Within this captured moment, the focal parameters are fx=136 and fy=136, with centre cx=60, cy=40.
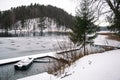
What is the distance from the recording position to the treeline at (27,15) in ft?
242

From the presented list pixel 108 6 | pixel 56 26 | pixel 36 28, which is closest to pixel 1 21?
pixel 36 28

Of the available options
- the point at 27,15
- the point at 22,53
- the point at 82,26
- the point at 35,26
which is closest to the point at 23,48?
the point at 22,53

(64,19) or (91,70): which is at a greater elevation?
(64,19)

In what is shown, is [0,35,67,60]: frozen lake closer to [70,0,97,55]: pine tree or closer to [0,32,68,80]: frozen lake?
[0,32,68,80]: frozen lake

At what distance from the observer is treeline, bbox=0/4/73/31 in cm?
7362

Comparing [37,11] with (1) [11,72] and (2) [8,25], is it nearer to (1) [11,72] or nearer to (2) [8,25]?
(2) [8,25]

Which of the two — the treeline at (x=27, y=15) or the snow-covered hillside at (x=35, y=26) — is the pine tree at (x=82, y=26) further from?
the snow-covered hillside at (x=35, y=26)

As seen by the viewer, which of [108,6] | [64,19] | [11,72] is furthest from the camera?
[64,19]

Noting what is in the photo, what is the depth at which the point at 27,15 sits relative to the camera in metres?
83.0

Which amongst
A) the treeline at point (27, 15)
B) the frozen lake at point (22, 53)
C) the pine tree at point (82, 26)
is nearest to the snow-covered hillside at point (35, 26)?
the treeline at point (27, 15)

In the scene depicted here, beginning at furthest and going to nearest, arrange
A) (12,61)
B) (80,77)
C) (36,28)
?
(36,28) → (12,61) → (80,77)

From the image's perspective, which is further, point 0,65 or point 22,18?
point 22,18

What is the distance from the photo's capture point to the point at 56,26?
96188mm

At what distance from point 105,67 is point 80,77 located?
2.19 ft
